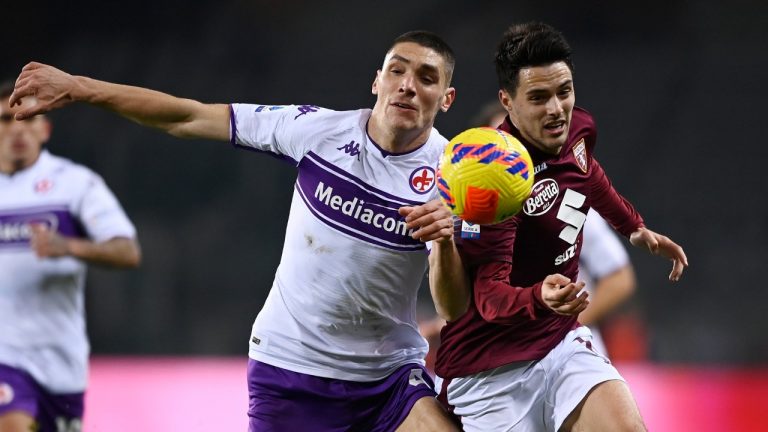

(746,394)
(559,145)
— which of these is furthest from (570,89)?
(746,394)

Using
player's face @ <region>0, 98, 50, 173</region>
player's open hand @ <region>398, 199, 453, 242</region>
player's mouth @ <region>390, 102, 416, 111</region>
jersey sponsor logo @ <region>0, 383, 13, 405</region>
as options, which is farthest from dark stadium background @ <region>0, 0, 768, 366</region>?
player's open hand @ <region>398, 199, 453, 242</region>

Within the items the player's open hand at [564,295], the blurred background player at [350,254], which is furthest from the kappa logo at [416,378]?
the player's open hand at [564,295]

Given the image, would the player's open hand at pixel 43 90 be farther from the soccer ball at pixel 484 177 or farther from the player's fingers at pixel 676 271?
the player's fingers at pixel 676 271

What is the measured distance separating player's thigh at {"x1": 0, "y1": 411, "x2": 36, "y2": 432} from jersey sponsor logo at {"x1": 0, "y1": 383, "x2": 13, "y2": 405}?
0.07m

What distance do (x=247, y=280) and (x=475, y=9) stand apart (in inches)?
129

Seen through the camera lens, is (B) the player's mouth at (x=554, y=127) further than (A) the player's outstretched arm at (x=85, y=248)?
No

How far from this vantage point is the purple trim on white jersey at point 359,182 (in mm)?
3660

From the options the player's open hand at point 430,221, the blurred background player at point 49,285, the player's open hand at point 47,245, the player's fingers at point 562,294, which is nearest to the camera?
the player's fingers at point 562,294

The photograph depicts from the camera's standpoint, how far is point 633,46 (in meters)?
9.85

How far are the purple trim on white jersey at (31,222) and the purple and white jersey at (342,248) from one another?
1.91m

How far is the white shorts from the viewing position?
3.51m

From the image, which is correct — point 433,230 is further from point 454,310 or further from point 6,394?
point 6,394

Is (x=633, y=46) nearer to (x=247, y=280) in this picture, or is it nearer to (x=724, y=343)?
(x=724, y=343)

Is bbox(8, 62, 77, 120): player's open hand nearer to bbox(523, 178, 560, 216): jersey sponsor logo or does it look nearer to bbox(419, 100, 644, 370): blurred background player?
bbox(523, 178, 560, 216): jersey sponsor logo
